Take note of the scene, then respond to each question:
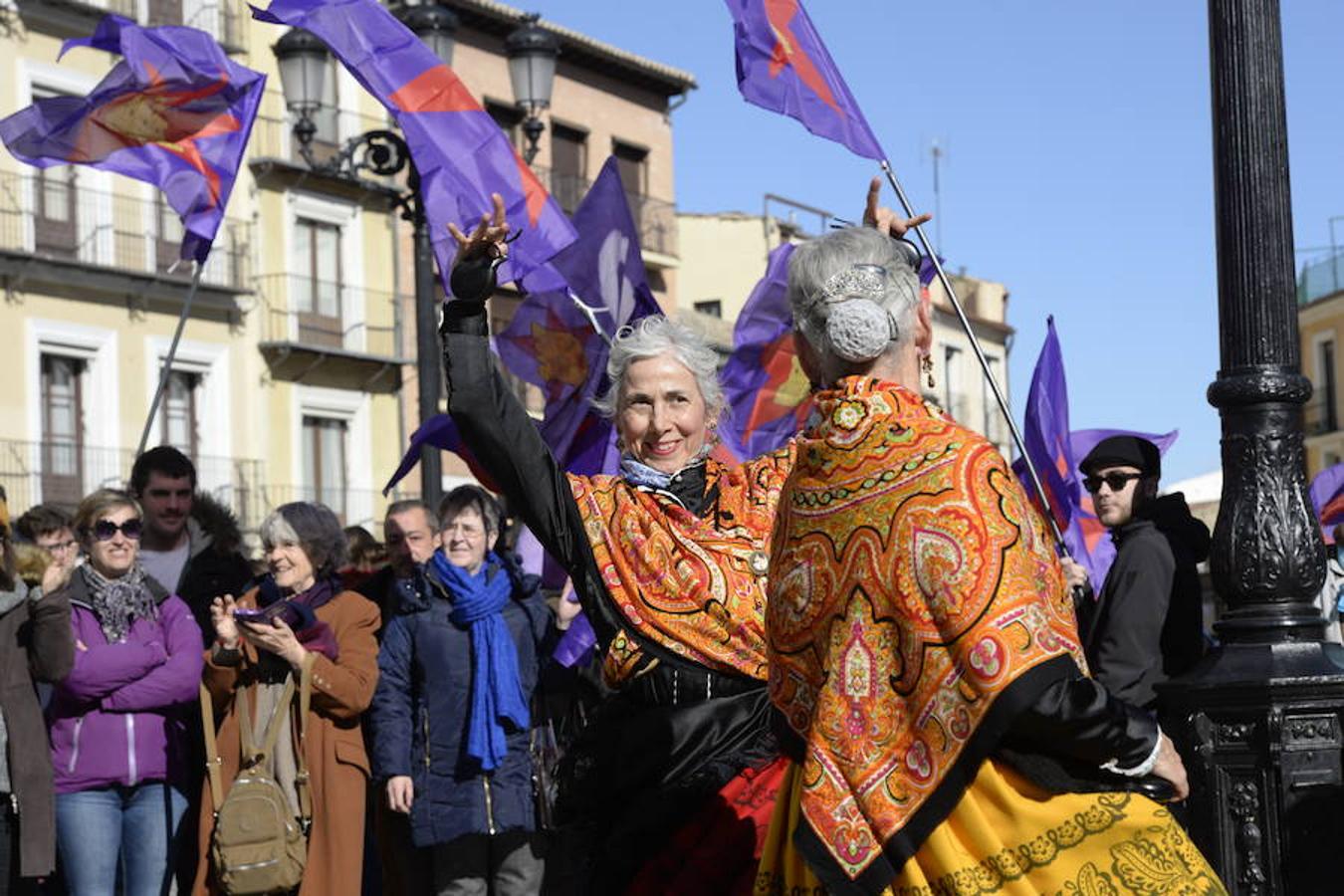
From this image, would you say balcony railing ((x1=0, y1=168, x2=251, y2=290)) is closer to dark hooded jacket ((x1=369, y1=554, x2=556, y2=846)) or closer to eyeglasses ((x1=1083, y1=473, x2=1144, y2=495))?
dark hooded jacket ((x1=369, y1=554, x2=556, y2=846))

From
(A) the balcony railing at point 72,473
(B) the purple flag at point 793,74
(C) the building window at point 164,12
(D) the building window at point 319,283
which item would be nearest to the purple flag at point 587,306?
(B) the purple flag at point 793,74

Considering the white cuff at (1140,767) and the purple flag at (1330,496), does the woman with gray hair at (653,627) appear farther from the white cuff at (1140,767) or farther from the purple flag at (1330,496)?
the purple flag at (1330,496)

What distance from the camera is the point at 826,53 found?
9.87 meters

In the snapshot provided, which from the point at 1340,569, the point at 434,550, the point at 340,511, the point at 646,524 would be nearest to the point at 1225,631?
the point at 646,524

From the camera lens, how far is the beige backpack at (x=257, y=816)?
818cm

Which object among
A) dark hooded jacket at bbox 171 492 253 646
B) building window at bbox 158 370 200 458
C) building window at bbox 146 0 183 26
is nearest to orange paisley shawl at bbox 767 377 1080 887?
dark hooded jacket at bbox 171 492 253 646

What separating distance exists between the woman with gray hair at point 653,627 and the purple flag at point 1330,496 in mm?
8687

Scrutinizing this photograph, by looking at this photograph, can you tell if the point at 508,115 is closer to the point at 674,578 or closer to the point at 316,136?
the point at 316,136

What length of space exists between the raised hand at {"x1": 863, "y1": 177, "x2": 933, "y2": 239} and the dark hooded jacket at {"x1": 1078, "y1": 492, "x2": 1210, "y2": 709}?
2581 millimetres

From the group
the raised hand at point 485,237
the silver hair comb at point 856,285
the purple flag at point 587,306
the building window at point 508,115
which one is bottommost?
the silver hair comb at point 856,285

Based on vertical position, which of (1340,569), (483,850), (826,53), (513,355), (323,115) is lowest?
(483,850)

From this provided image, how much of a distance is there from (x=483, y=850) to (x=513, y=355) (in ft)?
8.52

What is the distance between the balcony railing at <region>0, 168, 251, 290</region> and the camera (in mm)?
30656

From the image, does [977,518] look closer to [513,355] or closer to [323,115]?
[513,355]
